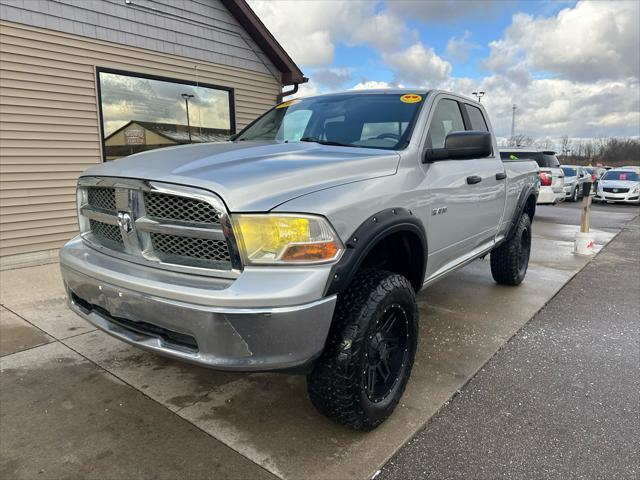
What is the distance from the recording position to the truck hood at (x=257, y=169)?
2059 millimetres

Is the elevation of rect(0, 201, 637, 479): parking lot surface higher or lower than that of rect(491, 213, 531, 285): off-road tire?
lower

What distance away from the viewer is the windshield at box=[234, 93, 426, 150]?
10.2 ft

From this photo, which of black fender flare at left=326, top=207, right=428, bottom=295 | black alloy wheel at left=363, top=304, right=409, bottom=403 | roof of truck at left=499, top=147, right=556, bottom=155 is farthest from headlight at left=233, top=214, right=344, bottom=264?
roof of truck at left=499, top=147, right=556, bottom=155

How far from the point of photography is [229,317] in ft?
6.28

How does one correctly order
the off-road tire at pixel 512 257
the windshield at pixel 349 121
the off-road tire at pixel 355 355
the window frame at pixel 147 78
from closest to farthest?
the off-road tire at pixel 355 355 < the windshield at pixel 349 121 < the off-road tire at pixel 512 257 < the window frame at pixel 147 78

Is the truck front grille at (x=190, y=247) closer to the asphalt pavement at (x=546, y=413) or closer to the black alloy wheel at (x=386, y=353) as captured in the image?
the black alloy wheel at (x=386, y=353)

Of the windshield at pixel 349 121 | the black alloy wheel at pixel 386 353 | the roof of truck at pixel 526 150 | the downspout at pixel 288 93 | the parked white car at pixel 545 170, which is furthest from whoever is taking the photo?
the parked white car at pixel 545 170

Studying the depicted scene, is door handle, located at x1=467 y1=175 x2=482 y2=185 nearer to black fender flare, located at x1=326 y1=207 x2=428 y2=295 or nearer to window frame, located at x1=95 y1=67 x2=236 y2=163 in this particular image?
black fender flare, located at x1=326 y1=207 x2=428 y2=295

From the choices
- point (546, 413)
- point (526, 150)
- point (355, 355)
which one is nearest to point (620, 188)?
point (526, 150)

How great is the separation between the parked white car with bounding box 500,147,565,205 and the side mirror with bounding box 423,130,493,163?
8.77m

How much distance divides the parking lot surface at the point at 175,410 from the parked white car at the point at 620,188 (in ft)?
56.8

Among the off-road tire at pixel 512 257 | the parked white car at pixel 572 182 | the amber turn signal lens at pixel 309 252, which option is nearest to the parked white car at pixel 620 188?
the parked white car at pixel 572 182

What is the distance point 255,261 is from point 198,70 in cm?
684

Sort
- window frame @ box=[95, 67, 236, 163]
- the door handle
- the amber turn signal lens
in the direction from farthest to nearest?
window frame @ box=[95, 67, 236, 163]
the door handle
the amber turn signal lens
